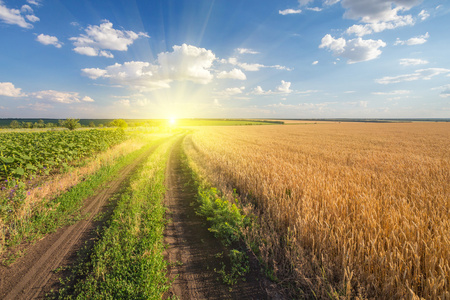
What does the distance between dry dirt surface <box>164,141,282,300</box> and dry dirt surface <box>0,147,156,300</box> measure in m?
2.19

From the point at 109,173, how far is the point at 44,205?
477 cm

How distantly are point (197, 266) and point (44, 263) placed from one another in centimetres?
339

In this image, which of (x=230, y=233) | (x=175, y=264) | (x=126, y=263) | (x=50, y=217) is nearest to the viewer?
(x=126, y=263)

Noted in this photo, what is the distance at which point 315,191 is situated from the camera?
5.38m

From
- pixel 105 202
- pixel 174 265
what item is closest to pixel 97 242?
pixel 174 265

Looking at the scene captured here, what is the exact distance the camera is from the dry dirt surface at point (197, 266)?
3.37 meters

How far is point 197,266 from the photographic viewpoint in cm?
402

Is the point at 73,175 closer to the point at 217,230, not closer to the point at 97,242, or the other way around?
the point at 97,242

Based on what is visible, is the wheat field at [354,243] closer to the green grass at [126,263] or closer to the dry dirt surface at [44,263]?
the green grass at [126,263]

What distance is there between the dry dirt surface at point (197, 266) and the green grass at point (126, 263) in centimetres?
26

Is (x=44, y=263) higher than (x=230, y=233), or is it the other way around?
(x=230, y=233)

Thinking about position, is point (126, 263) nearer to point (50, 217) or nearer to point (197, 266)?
point (197, 266)

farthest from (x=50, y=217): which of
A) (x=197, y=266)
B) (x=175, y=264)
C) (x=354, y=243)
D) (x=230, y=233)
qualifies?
(x=354, y=243)

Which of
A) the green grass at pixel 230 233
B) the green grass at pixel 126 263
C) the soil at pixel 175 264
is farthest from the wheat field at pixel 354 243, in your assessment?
the green grass at pixel 126 263
